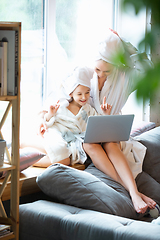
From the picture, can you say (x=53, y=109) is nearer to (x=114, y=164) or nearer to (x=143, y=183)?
(x=114, y=164)

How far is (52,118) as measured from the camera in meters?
2.35

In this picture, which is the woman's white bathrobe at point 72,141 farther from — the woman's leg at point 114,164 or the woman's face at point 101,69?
the woman's face at point 101,69

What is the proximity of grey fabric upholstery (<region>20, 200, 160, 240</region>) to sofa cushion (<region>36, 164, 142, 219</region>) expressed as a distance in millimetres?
63

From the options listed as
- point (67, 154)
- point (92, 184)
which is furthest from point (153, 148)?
point (92, 184)

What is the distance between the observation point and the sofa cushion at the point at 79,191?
149 centimetres

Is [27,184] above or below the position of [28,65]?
below

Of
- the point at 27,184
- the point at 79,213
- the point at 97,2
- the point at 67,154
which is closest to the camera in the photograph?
the point at 79,213

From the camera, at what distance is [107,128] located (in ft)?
6.94

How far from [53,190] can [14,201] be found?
21 cm

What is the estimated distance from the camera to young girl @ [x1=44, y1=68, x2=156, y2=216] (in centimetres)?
204

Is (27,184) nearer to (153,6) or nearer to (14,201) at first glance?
(14,201)

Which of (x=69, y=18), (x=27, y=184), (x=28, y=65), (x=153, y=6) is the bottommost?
(x=27, y=184)

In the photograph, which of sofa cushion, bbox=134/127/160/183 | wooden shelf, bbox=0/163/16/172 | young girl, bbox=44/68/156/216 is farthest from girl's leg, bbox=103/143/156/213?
wooden shelf, bbox=0/163/16/172

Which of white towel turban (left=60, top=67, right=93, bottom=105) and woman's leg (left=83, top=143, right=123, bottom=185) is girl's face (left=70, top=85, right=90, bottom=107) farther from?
woman's leg (left=83, top=143, right=123, bottom=185)
